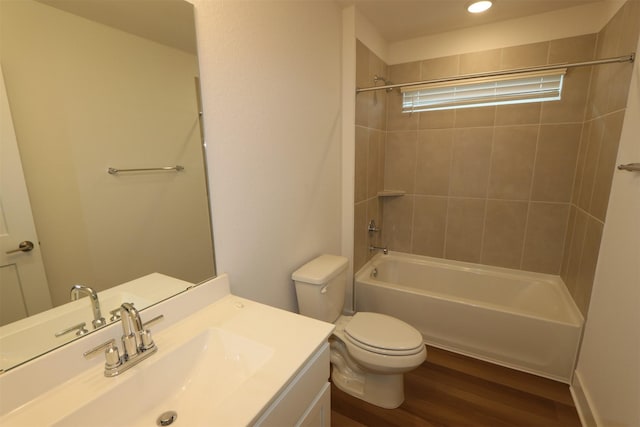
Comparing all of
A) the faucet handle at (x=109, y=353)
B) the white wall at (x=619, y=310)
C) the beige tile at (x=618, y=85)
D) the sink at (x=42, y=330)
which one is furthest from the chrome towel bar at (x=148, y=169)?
the beige tile at (x=618, y=85)

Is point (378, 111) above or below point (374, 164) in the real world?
above

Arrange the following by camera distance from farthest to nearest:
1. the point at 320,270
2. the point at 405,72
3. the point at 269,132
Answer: the point at 405,72
the point at 320,270
the point at 269,132

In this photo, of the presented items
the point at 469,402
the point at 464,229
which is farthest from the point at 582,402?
the point at 464,229

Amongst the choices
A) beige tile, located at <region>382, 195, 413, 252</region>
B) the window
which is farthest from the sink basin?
the window

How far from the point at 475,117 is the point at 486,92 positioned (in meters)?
0.20

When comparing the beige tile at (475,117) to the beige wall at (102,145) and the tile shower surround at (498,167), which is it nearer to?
the tile shower surround at (498,167)

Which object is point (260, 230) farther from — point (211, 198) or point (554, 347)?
point (554, 347)

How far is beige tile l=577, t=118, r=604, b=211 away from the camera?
1.83 m

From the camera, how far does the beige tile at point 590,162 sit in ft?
6.00

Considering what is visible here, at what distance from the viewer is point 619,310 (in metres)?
1.32

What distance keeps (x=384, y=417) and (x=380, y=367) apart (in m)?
0.32

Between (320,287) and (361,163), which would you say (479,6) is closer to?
(361,163)

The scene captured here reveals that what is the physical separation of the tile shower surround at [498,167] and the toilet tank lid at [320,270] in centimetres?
57

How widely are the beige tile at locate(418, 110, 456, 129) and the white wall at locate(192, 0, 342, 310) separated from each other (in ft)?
3.20
